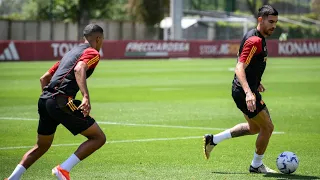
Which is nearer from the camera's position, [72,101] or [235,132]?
[72,101]

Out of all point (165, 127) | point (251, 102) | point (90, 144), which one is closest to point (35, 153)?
point (90, 144)

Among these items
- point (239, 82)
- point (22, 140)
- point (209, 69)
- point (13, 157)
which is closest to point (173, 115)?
point (22, 140)

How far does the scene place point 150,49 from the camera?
169 ft

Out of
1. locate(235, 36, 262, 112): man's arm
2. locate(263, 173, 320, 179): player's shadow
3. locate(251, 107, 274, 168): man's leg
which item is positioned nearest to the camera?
locate(235, 36, 262, 112): man's arm

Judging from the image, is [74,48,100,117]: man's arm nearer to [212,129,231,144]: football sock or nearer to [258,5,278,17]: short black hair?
[258,5,278,17]: short black hair

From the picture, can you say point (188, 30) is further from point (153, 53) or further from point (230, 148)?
point (230, 148)

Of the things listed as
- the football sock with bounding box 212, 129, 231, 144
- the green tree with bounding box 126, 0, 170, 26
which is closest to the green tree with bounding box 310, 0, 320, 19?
the green tree with bounding box 126, 0, 170, 26

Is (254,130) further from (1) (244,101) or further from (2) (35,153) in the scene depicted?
(2) (35,153)

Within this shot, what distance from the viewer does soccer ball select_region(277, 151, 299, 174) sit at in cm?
1042

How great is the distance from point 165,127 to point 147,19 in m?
69.4

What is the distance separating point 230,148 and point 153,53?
38.9 meters

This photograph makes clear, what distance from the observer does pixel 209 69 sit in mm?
38875

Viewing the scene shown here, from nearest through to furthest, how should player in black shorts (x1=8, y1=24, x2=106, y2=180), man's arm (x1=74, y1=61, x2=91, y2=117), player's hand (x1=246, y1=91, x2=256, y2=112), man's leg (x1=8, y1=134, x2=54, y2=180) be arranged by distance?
man's arm (x1=74, y1=61, x2=91, y2=117), player in black shorts (x1=8, y1=24, x2=106, y2=180), man's leg (x1=8, y1=134, x2=54, y2=180), player's hand (x1=246, y1=91, x2=256, y2=112)

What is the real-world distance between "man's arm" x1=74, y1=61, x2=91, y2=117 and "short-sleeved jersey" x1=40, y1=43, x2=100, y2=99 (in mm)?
108
